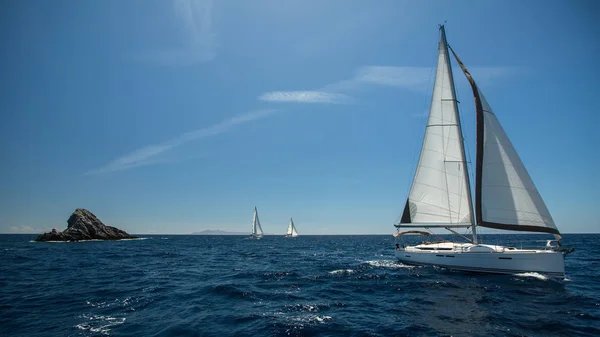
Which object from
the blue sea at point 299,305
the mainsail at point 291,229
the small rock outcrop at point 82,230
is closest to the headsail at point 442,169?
the blue sea at point 299,305

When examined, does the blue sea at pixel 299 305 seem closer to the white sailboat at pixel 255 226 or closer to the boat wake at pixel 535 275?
the boat wake at pixel 535 275

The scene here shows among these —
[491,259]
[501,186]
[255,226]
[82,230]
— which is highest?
[501,186]

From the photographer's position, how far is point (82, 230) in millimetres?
71125

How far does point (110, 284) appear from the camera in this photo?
17.4 metres

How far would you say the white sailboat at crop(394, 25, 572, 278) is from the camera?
61.5ft

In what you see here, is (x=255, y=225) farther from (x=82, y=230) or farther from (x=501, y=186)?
(x=501, y=186)

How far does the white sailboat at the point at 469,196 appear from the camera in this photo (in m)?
18.8

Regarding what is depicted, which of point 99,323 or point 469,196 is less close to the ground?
point 469,196

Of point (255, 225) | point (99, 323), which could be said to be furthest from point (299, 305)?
point (255, 225)

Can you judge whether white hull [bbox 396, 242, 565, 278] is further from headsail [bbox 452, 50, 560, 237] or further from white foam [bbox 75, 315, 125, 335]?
white foam [bbox 75, 315, 125, 335]

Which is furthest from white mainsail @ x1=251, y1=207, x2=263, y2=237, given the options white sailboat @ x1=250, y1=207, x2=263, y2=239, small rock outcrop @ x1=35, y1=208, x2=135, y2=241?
small rock outcrop @ x1=35, y1=208, x2=135, y2=241

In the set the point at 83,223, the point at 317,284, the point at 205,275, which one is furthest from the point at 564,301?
the point at 83,223

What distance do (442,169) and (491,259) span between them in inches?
297

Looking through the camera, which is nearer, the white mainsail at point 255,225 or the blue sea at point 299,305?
the blue sea at point 299,305
